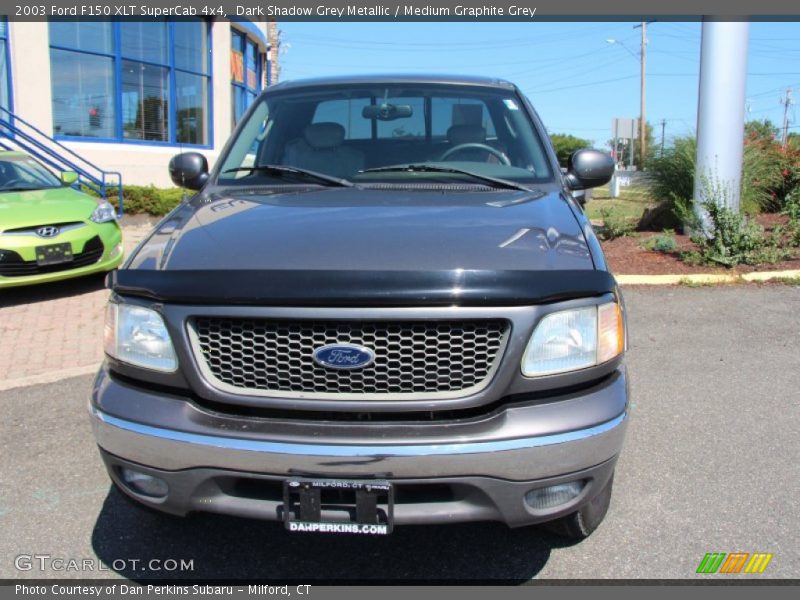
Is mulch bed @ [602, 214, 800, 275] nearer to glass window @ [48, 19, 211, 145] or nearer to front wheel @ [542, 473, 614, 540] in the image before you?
front wheel @ [542, 473, 614, 540]

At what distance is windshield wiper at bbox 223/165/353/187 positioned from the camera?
11.4 ft

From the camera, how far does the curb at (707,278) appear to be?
786cm

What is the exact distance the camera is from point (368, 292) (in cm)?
231

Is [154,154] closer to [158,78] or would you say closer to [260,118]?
[158,78]

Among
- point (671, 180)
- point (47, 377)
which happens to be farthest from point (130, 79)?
point (47, 377)

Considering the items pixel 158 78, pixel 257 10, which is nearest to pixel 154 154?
pixel 158 78

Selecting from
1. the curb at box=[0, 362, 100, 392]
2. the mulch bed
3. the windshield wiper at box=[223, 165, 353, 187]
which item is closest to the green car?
the curb at box=[0, 362, 100, 392]

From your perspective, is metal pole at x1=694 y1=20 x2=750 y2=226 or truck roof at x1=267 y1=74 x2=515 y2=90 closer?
truck roof at x1=267 y1=74 x2=515 y2=90

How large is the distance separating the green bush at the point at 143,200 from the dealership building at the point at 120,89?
A: 4.47 ft

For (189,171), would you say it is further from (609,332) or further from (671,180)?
(671,180)

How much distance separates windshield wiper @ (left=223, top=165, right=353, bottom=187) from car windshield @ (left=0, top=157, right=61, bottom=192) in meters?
5.43

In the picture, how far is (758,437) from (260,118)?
3.22 meters

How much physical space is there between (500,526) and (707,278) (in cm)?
561

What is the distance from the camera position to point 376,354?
2359 mm
